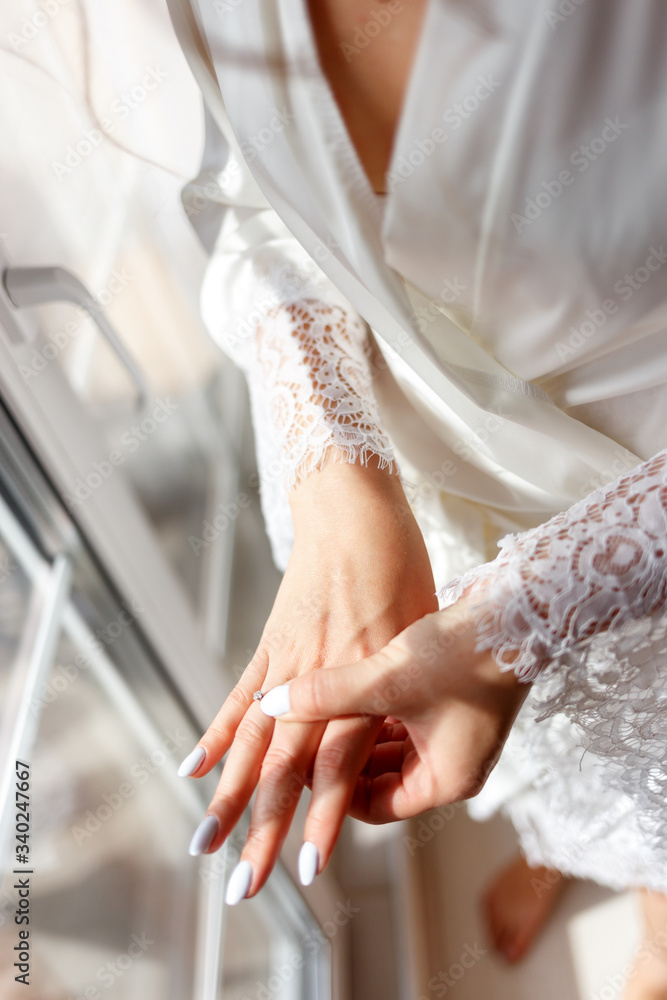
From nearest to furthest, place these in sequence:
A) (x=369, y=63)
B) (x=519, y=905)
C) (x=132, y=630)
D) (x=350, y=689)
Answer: (x=350, y=689) → (x=369, y=63) → (x=132, y=630) → (x=519, y=905)

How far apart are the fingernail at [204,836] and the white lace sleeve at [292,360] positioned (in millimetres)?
286

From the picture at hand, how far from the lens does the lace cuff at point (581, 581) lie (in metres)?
0.40

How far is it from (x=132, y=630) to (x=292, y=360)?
1.17 ft

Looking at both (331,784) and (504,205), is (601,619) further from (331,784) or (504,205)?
(504,205)

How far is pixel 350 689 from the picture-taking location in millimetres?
399

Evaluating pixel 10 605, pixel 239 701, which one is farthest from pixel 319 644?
pixel 10 605

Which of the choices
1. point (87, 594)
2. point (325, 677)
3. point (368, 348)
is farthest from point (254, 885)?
point (368, 348)

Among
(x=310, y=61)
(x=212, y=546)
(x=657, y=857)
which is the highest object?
(x=310, y=61)

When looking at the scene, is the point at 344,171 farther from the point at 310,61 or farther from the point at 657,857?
the point at 657,857

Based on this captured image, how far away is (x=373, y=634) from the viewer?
0.49 meters

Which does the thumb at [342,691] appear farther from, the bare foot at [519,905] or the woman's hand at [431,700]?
the bare foot at [519,905]

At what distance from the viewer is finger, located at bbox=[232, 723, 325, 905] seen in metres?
0.40

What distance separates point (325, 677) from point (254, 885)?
13cm

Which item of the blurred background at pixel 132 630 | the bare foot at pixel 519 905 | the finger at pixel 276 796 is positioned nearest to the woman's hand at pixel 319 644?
the finger at pixel 276 796
